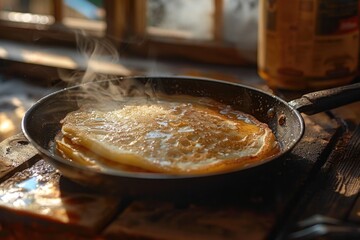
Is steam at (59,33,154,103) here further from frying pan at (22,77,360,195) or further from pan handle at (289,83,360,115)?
pan handle at (289,83,360,115)

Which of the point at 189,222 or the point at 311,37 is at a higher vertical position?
the point at 311,37

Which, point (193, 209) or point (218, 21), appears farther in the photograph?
point (218, 21)

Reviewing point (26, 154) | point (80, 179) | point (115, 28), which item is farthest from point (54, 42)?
point (80, 179)

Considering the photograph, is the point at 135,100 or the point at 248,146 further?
the point at 135,100

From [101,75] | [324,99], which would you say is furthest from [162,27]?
[324,99]

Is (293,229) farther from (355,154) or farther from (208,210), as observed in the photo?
(355,154)

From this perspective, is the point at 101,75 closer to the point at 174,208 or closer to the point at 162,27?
the point at 162,27
